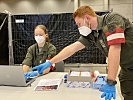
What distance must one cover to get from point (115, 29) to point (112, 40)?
0.07m

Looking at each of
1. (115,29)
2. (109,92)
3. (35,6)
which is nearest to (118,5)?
(35,6)

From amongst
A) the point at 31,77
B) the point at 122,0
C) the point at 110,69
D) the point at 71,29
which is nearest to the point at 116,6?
the point at 122,0

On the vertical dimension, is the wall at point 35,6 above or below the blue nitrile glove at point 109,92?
above

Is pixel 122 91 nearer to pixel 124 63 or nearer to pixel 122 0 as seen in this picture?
pixel 124 63

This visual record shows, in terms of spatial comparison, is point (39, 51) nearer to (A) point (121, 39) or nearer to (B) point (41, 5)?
(A) point (121, 39)

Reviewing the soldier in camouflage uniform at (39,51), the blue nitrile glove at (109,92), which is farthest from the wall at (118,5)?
the blue nitrile glove at (109,92)

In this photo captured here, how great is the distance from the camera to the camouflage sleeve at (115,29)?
1.29m

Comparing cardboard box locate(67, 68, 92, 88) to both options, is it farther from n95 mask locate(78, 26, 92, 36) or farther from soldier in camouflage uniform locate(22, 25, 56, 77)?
soldier in camouflage uniform locate(22, 25, 56, 77)

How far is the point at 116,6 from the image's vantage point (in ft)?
22.1

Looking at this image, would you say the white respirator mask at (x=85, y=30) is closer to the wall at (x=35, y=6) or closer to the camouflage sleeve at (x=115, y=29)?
the camouflage sleeve at (x=115, y=29)

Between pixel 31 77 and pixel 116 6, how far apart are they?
5355 millimetres

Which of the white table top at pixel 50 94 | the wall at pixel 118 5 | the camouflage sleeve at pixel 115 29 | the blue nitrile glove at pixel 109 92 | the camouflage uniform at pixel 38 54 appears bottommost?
the white table top at pixel 50 94

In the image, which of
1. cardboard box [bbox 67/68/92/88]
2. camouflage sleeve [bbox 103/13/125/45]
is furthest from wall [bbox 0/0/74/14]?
camouflage sleeve [bbox 103/13/125/45]

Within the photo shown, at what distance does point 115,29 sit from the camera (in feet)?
4.27
